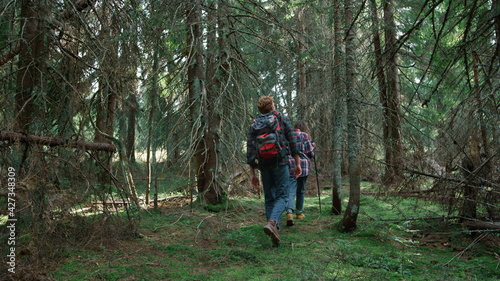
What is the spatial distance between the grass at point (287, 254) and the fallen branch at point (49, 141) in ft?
4.08

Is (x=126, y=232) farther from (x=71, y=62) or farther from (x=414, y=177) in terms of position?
(x=414, y=177)

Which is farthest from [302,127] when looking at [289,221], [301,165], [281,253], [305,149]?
[281,253]

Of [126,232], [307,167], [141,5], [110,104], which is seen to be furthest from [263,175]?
[110,104]

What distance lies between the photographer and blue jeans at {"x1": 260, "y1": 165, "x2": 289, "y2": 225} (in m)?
4.69

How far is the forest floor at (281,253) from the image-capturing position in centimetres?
328

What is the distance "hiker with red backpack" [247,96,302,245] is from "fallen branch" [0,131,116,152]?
207 cm

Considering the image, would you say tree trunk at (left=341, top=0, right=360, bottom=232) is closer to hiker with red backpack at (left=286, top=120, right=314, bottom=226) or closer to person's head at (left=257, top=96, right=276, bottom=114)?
person's head at (left=257, top=96, right=276, bottom=114)

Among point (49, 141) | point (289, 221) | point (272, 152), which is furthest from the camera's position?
point (289, 221)

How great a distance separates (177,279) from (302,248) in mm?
1766

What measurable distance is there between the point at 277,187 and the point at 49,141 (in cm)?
297

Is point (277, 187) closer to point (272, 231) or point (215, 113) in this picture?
point (272, 231)

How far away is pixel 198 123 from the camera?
613cm

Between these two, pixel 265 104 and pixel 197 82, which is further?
pixel 197 82

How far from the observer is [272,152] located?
4.62m
